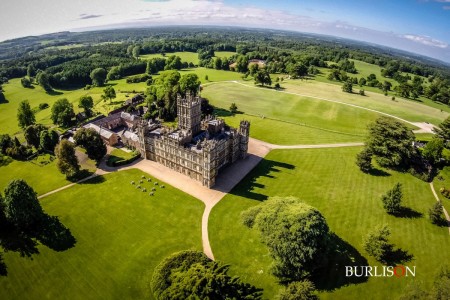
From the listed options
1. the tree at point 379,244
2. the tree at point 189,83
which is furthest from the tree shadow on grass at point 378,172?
the tree at point 189,83

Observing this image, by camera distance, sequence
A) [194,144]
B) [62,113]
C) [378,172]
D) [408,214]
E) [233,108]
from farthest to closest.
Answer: [233,108], [62,113], [378,172], [194,144], [408,214]

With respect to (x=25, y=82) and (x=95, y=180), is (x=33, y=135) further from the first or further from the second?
(x=25, y=82)

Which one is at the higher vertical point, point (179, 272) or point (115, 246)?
point (179, 272)

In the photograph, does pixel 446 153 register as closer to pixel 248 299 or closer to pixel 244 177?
pixel 244 177

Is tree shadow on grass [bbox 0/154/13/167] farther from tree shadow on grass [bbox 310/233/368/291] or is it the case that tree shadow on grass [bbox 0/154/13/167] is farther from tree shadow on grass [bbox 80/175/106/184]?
tree shadow on grass [bbox 310/233/368/291]

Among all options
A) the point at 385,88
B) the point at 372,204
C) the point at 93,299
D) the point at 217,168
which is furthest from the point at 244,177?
the point at 385,88

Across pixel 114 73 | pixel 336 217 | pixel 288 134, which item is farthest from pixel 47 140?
pixel 114 73

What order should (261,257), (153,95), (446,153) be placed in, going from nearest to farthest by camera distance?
(261,257) < (446,153) < (153,95)
